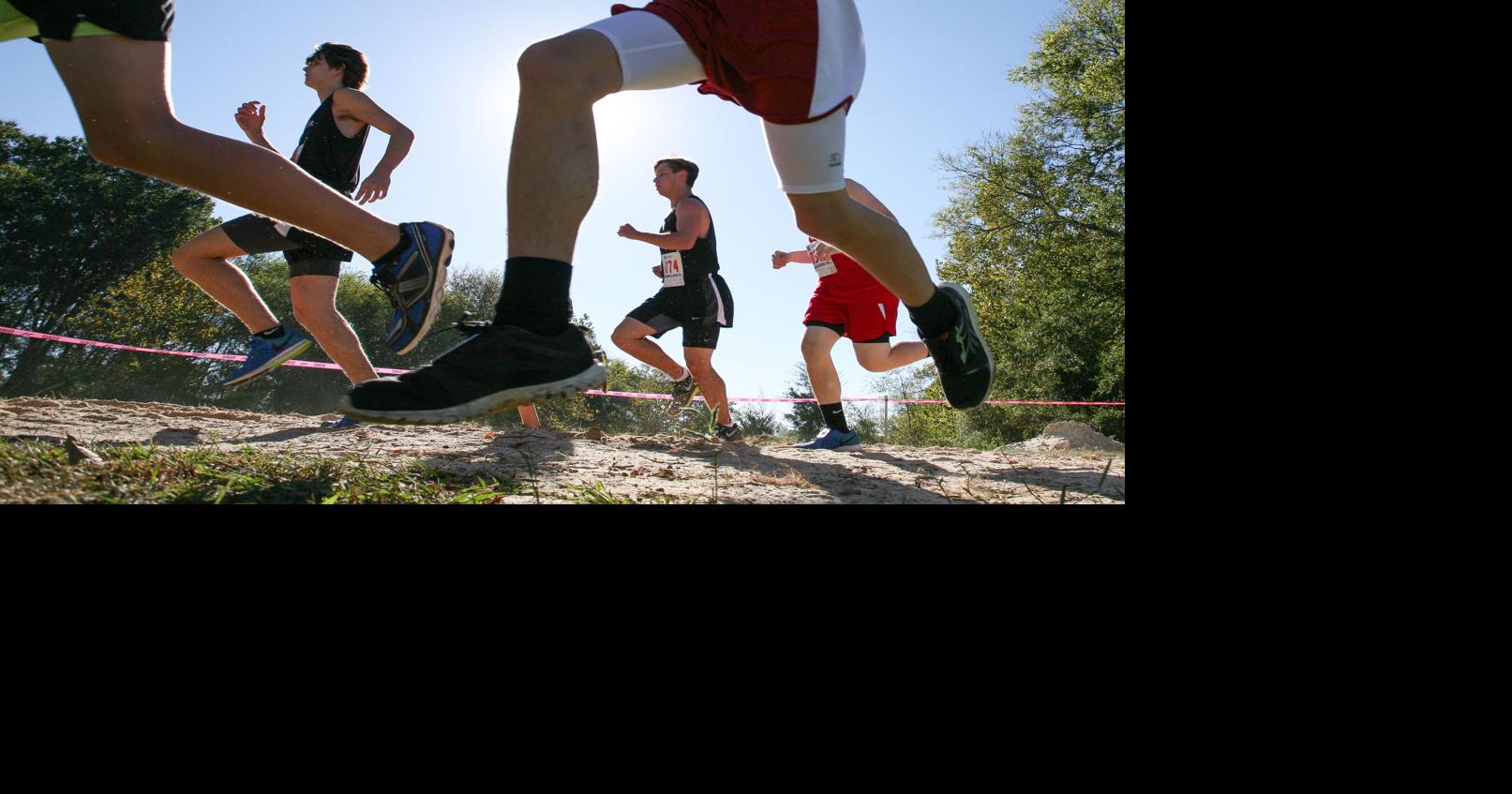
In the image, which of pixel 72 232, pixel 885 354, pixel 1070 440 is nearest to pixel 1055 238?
pixel 1070 440

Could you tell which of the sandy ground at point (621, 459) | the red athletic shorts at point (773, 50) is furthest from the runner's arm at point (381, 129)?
the red athletic shorts at point (773, 50)

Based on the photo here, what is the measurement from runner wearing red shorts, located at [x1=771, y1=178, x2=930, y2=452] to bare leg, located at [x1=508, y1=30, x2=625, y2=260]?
2.84 metres

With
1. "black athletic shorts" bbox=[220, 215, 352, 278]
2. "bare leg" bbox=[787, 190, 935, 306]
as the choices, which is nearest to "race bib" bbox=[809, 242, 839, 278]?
"bare leg" bbox=[787, 190, 935, 306]

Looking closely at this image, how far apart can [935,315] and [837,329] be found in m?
2.08

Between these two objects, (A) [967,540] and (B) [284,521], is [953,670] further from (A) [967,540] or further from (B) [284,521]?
(B) [284,521]

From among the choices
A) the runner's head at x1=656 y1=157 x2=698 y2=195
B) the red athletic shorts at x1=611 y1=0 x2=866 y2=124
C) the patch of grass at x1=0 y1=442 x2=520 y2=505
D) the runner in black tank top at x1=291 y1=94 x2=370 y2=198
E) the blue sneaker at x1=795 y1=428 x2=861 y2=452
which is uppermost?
the runner's head at x1=656 y1=157 x2=698 y2=195

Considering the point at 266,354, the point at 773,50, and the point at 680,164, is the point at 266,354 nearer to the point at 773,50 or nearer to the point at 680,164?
the point at 773,50

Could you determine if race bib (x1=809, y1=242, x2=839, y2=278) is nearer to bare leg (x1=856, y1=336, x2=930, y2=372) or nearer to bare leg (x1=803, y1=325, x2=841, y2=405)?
bare leg (x1=803, y1=325, x2=841, y2=405)

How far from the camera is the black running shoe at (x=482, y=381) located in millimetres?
1261

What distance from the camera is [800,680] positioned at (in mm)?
879

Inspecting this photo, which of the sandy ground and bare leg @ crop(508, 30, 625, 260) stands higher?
bare leg @ crop(508, 30, 625, 260)

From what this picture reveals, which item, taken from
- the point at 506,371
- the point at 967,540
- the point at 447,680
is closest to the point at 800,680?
the point at 967,540

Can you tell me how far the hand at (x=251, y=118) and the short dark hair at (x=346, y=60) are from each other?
538 mm

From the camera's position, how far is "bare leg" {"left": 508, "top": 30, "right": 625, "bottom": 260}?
4.50ft
